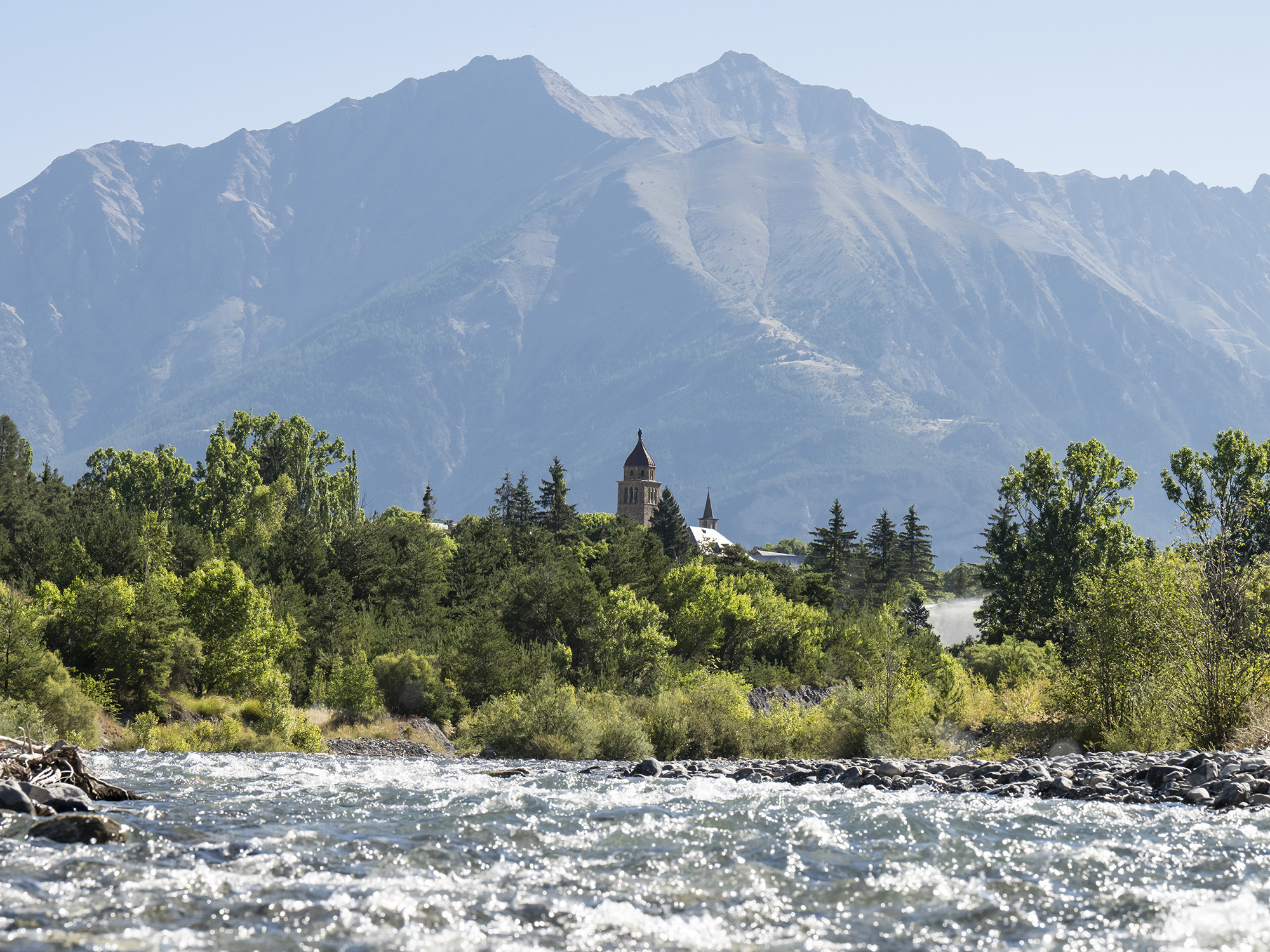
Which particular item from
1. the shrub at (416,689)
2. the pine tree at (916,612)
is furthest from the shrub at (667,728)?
the pine tree at (916,612)

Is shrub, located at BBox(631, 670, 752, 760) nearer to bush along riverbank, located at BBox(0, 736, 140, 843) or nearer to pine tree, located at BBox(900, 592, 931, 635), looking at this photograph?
bush along riverbank, located at BBox(0, 736, 140, 843)

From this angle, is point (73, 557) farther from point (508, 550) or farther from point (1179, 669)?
point (1179, 669)

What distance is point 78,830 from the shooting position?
55.1ft

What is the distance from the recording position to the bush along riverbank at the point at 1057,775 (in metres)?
23.6

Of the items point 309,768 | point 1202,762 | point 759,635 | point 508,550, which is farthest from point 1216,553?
point 508,550

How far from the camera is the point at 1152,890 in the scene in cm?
1572

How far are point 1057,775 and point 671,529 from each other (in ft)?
330

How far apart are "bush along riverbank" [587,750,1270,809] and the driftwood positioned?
13.9 m

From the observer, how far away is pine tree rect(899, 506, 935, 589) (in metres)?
156

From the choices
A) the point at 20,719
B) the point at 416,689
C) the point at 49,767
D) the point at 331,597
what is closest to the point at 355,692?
the point at 416,689

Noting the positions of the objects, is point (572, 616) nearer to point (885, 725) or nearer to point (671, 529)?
point (885, 725)

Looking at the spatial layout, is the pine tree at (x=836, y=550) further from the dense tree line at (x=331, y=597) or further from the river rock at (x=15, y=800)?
the river rock at (x=15, y=800)

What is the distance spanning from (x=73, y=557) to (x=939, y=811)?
50.2 metres

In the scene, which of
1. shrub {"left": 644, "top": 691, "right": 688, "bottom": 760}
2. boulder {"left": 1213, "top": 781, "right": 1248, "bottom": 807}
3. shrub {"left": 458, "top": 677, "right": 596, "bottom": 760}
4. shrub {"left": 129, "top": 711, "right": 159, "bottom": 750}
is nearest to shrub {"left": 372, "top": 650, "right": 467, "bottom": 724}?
shrub {"left": 458, "top": 677, "right": 596, "bottom": 760}
